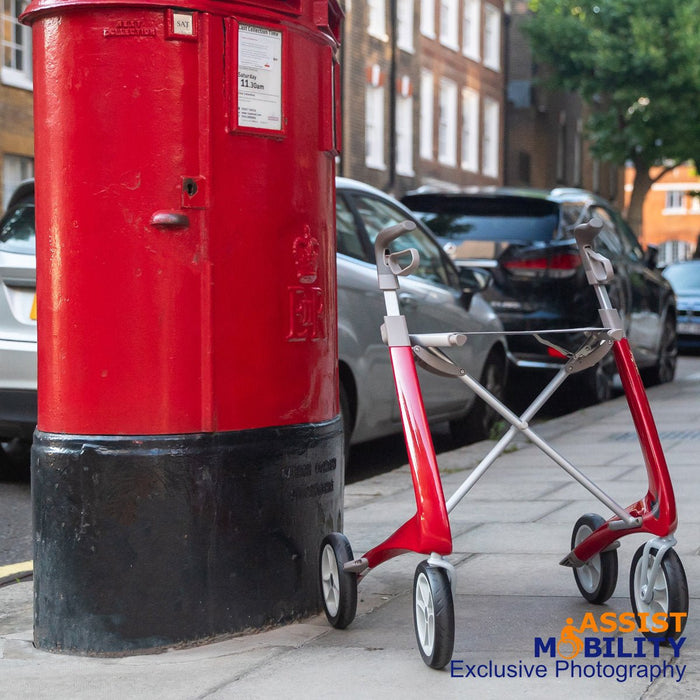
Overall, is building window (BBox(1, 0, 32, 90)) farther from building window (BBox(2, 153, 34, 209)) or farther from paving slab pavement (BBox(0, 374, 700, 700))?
paving slab pavement (BBox(0, 374, 700, 700))

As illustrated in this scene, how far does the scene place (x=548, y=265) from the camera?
1023cm

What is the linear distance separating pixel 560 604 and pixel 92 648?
1508mm

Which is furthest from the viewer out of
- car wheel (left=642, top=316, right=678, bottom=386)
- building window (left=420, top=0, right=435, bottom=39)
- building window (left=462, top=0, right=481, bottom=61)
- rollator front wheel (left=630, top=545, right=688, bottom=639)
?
building window (left=462, top=0, right=481, bottom=61)

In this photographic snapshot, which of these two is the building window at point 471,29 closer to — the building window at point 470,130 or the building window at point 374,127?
the building window at point 470,130

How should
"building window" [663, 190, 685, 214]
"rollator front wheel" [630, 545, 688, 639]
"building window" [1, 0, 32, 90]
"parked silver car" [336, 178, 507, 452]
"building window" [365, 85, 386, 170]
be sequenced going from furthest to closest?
"building window" [663, 190, 685, 214], "building window" [365, 85, 386, 170], "building window" [1, 0, 32, 90], "parked silver car" [336, 178, 507, 452], "rollator front wheel" [630, 545, 688, 639]

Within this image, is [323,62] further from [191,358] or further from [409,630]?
[409,630]

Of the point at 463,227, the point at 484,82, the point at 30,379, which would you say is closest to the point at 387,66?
the point at 484,82

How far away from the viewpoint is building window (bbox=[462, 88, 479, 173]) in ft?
125

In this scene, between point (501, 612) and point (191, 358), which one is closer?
point (191, 358)

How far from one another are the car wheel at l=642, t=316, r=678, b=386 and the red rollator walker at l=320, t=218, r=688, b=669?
9564 millimetres

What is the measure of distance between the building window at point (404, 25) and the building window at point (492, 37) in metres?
6.54

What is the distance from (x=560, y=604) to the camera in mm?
4312

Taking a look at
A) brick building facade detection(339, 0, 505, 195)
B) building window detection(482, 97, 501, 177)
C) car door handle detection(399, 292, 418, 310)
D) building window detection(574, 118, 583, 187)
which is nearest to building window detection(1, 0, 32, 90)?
brick building facade detection(339, 0, 505, 195)

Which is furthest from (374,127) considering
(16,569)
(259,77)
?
(259,77)
